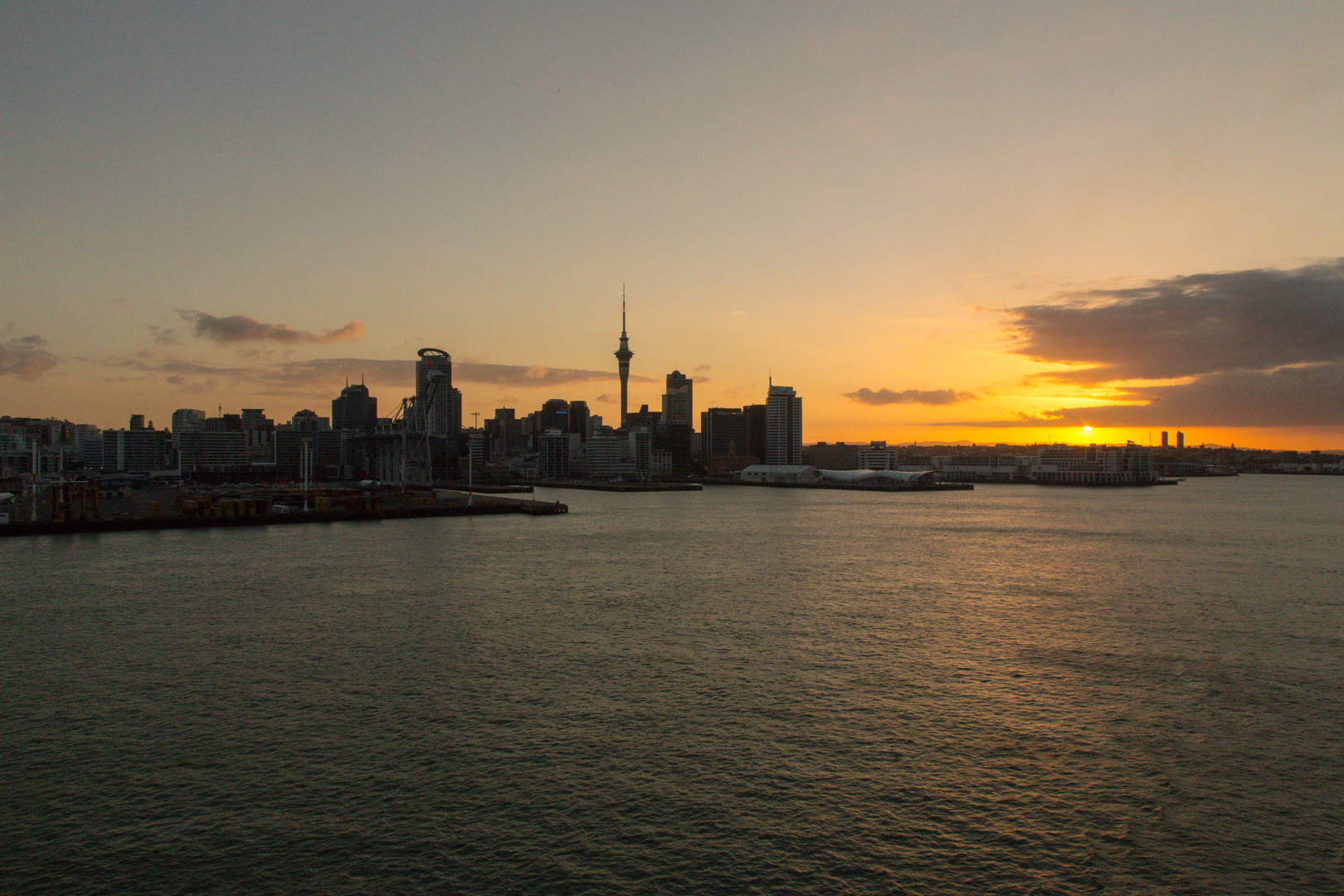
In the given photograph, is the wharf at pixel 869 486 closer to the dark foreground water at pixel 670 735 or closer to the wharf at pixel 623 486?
the wharf at pixel 623 486

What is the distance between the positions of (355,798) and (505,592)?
742 inches

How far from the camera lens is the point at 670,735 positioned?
1623 cm

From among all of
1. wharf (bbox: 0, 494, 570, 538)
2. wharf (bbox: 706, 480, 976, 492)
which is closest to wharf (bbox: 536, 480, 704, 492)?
wharf (bbox: 706, 480, 976, 492)

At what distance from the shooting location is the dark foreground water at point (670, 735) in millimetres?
11719

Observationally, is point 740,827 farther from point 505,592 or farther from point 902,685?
point 505,592

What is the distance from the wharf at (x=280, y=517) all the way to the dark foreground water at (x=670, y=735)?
24.5 meters

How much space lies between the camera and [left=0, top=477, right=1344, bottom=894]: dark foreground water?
38.4ft

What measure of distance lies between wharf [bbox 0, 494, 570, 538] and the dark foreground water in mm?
24481

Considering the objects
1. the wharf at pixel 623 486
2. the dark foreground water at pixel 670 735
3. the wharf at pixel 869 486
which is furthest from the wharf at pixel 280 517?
the wharf at pixel 869 486

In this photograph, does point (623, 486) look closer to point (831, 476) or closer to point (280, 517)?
point (831, 476)

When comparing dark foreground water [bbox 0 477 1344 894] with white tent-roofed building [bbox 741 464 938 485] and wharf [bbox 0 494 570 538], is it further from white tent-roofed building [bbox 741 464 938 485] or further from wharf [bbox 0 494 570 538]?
white tent-roofed building [bbox 741 464 938 485]

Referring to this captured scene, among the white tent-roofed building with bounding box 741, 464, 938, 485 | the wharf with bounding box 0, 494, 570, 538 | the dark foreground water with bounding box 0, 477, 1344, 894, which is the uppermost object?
the white tent-roofed building with bounding box 741, 464, 938, 485

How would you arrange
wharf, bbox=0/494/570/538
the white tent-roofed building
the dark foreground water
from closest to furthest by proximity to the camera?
the dark foreground water < wharf, bbox=0/494/570/538 < the white tent-roofed building

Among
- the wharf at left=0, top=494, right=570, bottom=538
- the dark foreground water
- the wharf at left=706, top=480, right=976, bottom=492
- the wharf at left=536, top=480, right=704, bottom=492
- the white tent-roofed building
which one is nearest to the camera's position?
the dark foreground water
